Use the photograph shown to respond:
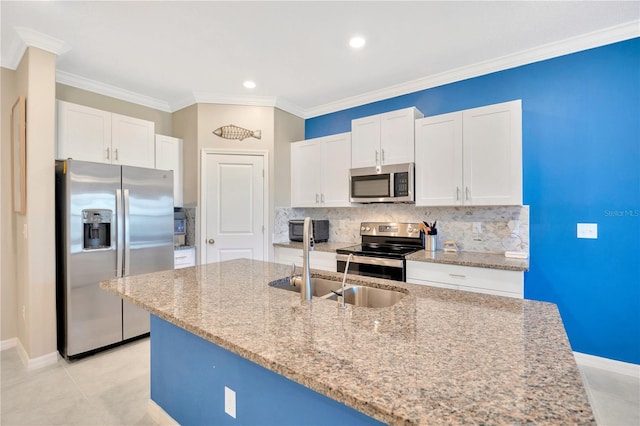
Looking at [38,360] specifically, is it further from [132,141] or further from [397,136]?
[397,136]

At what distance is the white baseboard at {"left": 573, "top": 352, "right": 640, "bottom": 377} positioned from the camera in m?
2.43

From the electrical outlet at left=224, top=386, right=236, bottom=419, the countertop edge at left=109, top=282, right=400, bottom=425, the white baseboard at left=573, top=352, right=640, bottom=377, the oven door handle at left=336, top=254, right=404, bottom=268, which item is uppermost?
the countertop edge at left=109, top=282, right=400, bottom=425

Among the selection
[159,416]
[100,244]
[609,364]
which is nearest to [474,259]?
[609,364]

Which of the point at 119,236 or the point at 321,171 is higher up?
the point at 321,171

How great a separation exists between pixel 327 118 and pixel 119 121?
2415 mm

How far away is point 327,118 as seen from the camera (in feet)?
14.0

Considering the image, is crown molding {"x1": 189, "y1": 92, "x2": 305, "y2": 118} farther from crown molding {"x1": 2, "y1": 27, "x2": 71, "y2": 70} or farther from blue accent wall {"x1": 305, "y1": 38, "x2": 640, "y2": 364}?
blue accent wall {"x1": 305, "y1": 38, "x2": 640, "y2": 364}

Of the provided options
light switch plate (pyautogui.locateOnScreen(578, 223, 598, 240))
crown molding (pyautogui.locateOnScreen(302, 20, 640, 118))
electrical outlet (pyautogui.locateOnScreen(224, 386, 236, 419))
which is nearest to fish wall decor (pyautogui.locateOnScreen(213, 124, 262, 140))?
crown molding (pyautogui.locateOnScreen(302, 20, 640, 118))

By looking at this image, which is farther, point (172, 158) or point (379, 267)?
point (172, 158)

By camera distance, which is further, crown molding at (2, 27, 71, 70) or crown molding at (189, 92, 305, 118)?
crown molding at (189, 92, 305, 118)

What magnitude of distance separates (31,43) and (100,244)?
172cm

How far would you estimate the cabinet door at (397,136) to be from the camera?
3.17 meters

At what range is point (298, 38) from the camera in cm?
259

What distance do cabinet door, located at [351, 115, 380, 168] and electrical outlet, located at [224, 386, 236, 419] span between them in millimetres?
2607
